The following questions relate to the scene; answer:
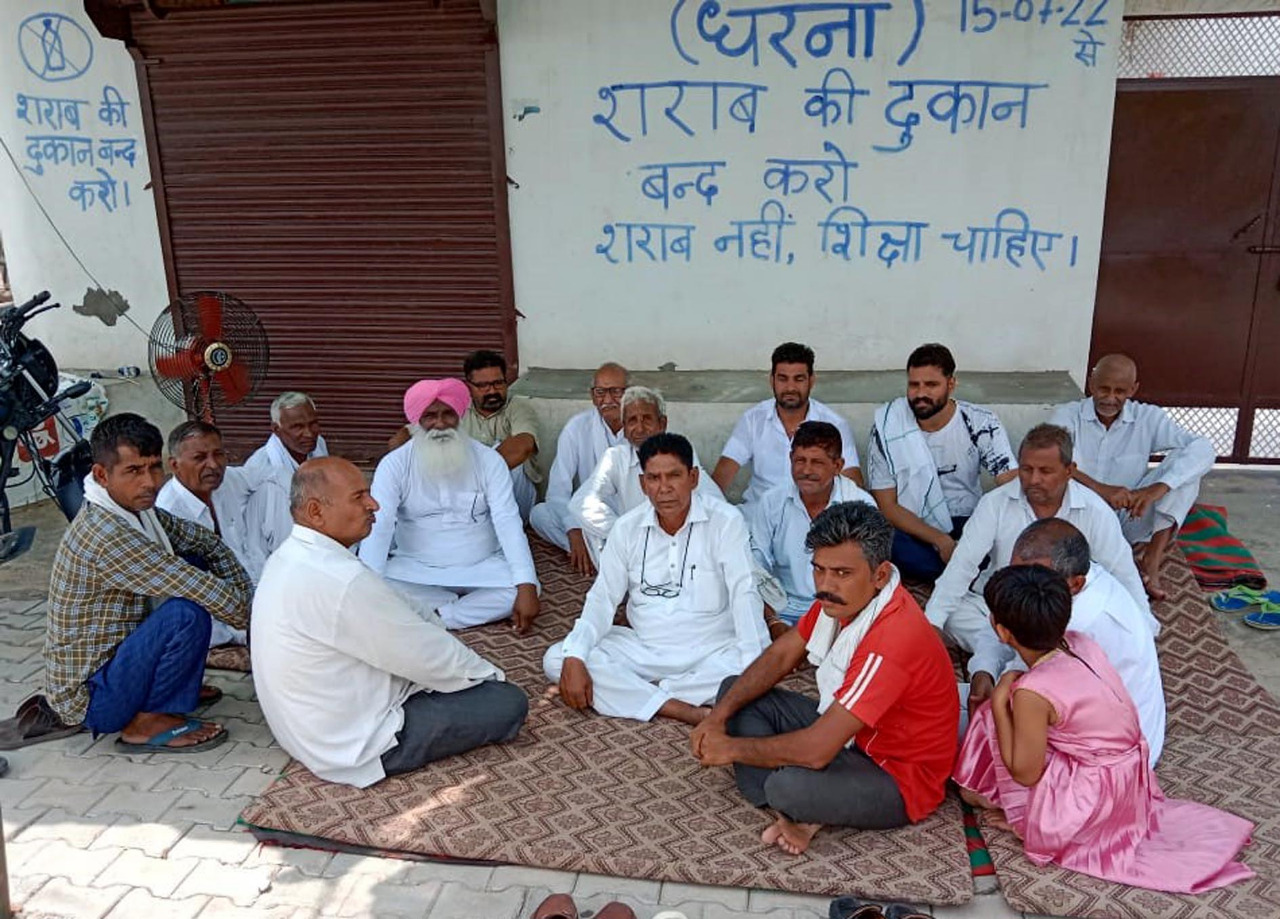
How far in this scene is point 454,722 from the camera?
145 inches

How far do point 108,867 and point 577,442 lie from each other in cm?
311

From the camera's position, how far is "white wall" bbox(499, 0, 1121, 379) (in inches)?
231

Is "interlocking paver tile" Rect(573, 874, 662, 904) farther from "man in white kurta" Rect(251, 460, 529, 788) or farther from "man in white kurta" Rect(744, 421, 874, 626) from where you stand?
"man in white kurta" Rect(744, 421, 874, 626)

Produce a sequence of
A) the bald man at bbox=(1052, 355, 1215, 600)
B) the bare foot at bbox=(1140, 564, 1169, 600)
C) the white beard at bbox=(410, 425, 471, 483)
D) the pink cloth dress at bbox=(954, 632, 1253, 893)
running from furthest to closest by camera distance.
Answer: the bald man at bbox=(1052, 355, 1215, 600) → the bare foot at bbox=(1140, 564, 1169, 600) → the white beard at bbox=(410, 425, 471, 483) → the pink cloth dress at bbox=(954, 632, 1253, 893)

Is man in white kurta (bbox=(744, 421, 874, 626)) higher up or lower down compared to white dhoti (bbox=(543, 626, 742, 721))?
higher up

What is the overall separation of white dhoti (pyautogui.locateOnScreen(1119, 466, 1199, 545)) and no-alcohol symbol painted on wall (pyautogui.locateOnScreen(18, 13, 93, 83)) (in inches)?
271

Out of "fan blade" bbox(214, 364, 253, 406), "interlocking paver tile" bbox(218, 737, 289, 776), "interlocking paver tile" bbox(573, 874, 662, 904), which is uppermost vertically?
"fan blade" bbox(214, 364, 253, 406)

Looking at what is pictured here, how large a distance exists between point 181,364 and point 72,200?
7.61ft

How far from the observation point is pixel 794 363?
16.8ft

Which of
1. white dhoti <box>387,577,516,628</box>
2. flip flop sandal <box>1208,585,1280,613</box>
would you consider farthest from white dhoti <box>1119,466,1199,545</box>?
white dhoti <box>387,577,516,628</box>

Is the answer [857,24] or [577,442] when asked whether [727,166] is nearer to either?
[857,24]

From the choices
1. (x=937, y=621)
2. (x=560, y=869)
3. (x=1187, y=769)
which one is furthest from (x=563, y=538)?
(x=1187, y=769)

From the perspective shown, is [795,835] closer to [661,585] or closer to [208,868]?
[661,585]

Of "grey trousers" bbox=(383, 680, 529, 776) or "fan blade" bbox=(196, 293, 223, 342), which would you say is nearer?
"grey trousers" bbox=(383, 680, 529, 776)
